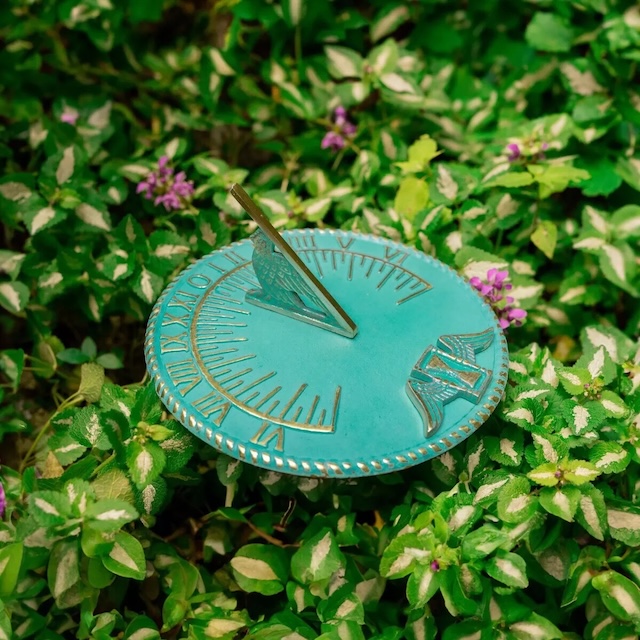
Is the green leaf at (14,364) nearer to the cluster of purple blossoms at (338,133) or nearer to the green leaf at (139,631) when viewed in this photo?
the green leaf at (139,631)

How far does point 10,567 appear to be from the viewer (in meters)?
1.03

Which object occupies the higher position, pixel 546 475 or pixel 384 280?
pixel 384 280

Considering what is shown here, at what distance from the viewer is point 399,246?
4.66 ft

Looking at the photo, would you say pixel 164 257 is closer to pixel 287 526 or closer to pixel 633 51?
pixel 287 526

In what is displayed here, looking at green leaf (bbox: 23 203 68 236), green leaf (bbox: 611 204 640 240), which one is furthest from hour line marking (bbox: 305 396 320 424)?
green leaf (bbox: 611 204 640 240)

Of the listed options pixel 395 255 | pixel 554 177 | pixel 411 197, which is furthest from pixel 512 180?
pixel 395 255

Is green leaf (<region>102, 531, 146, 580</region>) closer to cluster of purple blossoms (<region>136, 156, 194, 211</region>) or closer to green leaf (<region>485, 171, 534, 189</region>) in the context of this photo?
cluster of purple blossoms (<region>136, 156, 194, 211</region>)

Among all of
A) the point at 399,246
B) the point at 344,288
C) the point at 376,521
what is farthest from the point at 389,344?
the point at 376,521

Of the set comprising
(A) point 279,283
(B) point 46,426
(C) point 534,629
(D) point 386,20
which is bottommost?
(C) point 534,629

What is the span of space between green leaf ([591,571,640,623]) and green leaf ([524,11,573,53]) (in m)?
1.39

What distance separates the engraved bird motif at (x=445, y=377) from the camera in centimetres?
110

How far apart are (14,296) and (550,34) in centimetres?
155

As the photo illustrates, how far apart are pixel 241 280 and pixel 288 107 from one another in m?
0.81

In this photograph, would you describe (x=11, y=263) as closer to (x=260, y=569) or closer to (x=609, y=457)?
(x=260, y=569)
